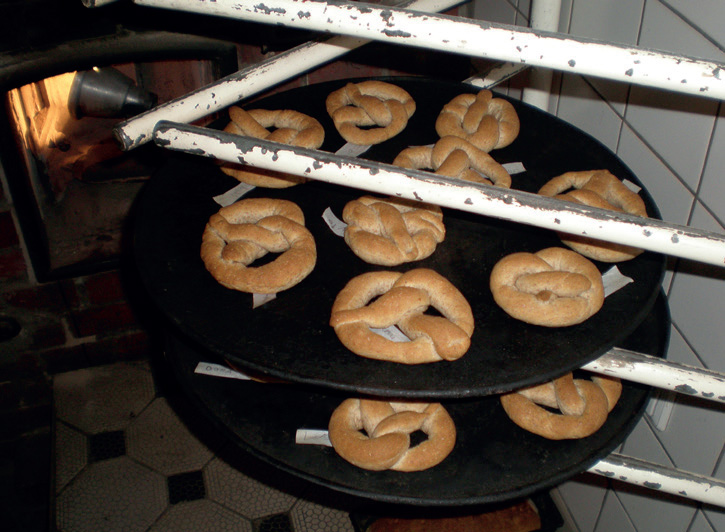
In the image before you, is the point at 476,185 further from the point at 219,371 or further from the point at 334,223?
the point at 219,371

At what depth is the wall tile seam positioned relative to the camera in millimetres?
755

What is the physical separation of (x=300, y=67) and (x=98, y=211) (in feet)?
3.43

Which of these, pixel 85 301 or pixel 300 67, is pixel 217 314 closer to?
pixel 300 67

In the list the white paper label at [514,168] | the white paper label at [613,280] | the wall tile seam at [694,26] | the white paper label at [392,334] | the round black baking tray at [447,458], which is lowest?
the round black baking tray at [447,458]

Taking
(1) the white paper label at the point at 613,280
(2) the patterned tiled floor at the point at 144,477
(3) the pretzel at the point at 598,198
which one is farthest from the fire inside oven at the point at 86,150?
(1) the white paper label at the point at 613,280

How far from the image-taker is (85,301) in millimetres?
1695

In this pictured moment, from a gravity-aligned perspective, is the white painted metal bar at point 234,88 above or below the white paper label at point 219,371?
above

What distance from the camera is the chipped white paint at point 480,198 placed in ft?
1.84

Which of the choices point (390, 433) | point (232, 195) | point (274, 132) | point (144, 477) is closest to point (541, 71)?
point (274, 132)

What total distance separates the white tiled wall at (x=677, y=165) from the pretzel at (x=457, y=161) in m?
0.25

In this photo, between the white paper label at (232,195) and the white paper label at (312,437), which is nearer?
the white paper label at (312,437)

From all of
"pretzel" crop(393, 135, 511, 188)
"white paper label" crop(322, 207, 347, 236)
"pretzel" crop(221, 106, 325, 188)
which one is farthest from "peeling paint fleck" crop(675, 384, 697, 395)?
"pretzel" crop(221, 106, 325, 188)

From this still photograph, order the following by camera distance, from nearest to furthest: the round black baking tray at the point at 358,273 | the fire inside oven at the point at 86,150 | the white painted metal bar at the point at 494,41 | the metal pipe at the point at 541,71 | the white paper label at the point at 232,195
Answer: the white painted metal bar at the point at 494,41, the round black baking tray at the point at 358,273, the white paper label at the point at 232,195, the metal pipe at the point at 541,71, the fire inside oven at the point at 86,150

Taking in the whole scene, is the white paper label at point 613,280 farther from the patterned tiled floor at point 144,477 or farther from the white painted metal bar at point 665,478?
the patterned tiled floor at point 144,477
